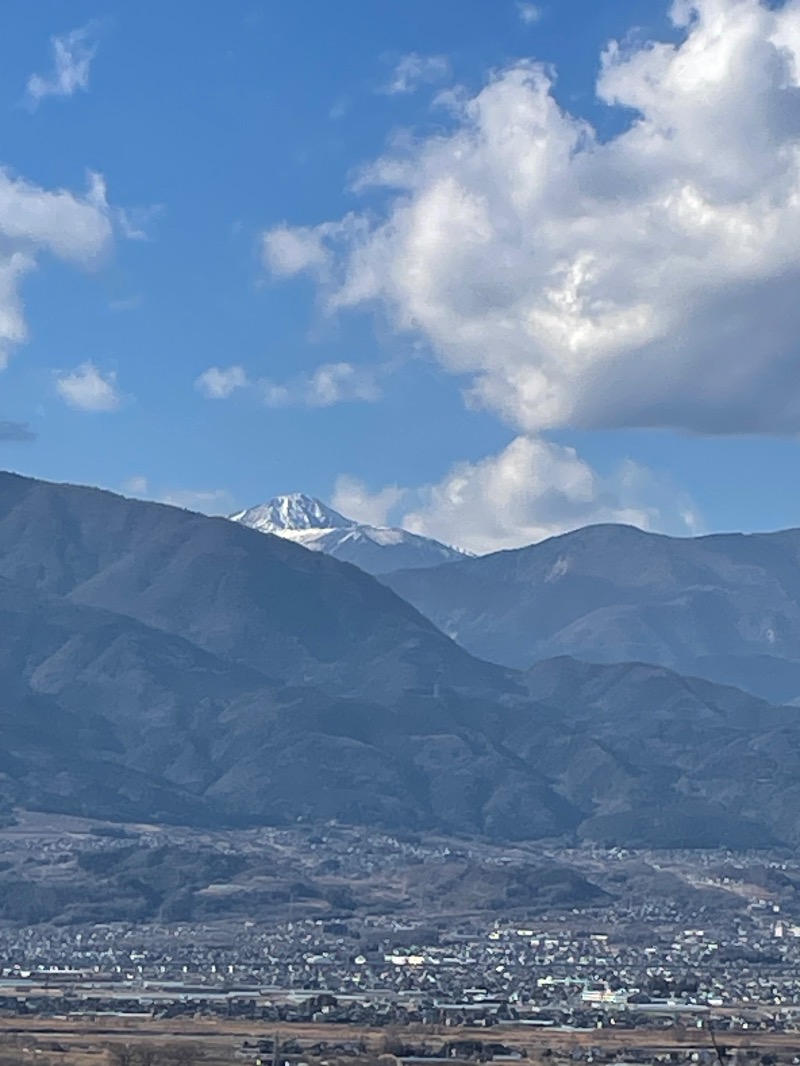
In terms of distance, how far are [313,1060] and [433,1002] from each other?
45.1 m

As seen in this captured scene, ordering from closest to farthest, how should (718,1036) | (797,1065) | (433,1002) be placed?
1. (797,1065)
2. (718,1036)
3. (433,1002)

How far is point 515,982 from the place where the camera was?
572 ft

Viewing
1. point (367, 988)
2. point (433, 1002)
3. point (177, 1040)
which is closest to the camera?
point (177, 1040)

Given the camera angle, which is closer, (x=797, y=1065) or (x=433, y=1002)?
(x=797, y=1065)

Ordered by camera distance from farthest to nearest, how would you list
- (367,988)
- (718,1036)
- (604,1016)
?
(367,988) → (604,1016) → (718,1036)

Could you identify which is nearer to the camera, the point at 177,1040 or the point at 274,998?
the point at 177,1040

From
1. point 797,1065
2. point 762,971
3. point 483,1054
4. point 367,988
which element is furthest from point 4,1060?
point 762,971

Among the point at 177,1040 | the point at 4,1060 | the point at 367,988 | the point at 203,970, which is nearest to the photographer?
the point at 4,1060

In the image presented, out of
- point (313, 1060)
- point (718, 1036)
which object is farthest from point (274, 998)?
point (313, 1060)

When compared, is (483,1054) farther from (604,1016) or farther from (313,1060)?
(604,1016)

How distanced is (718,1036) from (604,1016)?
599 inches

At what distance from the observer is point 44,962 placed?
195 meters

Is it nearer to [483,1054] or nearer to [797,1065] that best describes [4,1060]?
[483,1054]

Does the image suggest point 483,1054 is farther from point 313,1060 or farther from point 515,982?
point 515,982
